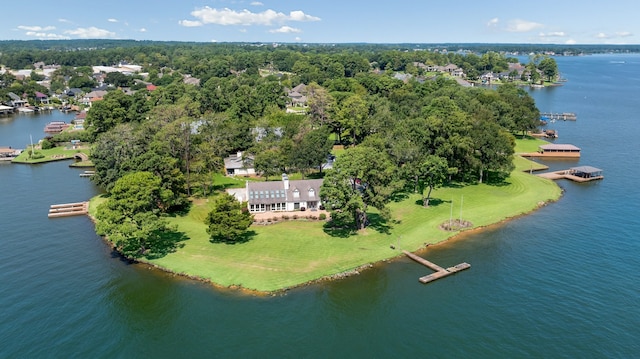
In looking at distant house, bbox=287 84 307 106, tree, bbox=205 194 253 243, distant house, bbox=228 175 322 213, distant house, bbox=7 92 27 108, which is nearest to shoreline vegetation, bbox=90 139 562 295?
tree, bbox=205 194 253 243

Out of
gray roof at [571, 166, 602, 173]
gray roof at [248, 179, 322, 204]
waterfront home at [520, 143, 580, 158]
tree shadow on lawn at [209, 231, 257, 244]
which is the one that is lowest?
tree shadow on lawn at [209, 231, 257, 244]

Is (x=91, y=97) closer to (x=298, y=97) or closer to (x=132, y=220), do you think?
(x=298, y=97)

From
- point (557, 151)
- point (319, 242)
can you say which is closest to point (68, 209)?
point (319, 242)

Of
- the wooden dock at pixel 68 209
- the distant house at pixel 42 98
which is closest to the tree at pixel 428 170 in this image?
the wooden dock at pixel 68 209

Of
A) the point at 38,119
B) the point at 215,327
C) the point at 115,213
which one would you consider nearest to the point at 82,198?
the point at 115,213

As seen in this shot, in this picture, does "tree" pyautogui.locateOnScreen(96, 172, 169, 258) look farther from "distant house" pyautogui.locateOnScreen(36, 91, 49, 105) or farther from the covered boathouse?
"distant house" pyautogui.locateOnScreen(36, 91, 49, 105)

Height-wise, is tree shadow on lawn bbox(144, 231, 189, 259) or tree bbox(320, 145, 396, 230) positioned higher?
tree bbox(320, 145, 396, 230)
